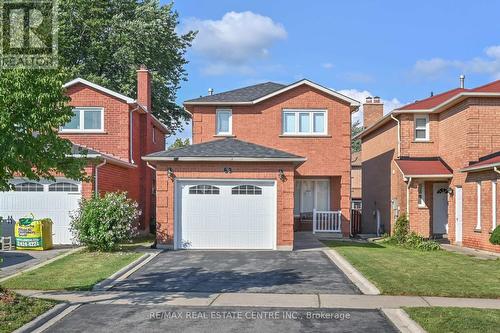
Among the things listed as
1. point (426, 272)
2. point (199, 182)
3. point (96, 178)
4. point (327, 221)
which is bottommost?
point (426, 272)

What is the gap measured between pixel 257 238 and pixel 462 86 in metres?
16.0

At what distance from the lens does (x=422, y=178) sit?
23.6 m

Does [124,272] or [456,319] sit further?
[124,272]

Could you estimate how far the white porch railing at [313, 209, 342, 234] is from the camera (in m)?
24.8

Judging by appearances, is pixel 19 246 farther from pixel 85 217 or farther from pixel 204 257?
pixel 204 257

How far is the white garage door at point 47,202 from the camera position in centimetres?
1984

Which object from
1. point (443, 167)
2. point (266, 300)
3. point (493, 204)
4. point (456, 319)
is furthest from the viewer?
point (443, 167)

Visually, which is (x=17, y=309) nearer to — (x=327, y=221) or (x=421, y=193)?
(x=327, y=221)

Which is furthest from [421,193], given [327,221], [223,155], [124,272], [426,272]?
[124,272]

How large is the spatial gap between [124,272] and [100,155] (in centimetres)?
712

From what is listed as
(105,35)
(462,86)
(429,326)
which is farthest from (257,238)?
(105,35)

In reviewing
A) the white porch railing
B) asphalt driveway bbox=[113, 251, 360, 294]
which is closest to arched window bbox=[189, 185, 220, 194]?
asphalt driveway bbox=[113, 251, 360, 294]

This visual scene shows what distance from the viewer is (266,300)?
11.0m

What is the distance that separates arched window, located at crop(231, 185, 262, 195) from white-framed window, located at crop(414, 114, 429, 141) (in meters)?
10.0
